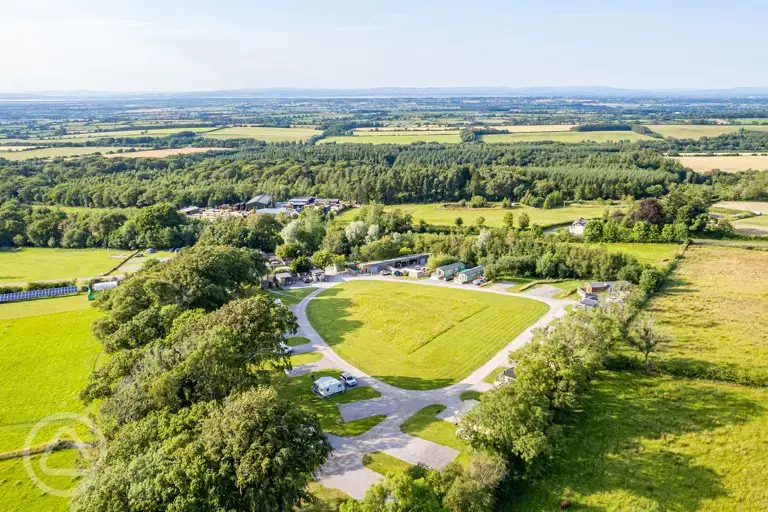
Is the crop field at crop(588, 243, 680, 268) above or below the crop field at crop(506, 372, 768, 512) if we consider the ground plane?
above

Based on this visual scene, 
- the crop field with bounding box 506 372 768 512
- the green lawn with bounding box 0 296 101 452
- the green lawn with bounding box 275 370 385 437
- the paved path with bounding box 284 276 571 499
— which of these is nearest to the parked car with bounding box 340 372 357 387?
the green lawn with bounding box 275 370 385 437

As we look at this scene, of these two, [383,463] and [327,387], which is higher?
[327,387]

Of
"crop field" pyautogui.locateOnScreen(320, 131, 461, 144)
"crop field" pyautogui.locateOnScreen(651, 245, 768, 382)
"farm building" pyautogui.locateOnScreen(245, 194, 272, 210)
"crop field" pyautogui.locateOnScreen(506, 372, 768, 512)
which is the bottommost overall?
"crop field" pyautogui.locateOnScreen(506, 372, 768, 512)

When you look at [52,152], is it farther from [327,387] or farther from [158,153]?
[327,387]

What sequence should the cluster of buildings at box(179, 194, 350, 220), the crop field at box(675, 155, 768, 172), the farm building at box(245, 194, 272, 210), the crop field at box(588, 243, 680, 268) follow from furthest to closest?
the crop field at box(675, 155, 768, 172), the farm building at box(245, 194, 272, 210), the cluster of buildings at box(179, 194, 350, 220), the crop field at box(588, 243, 680, 268)

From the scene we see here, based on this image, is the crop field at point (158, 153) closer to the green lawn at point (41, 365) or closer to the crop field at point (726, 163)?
the green lawn at point (41, 365)

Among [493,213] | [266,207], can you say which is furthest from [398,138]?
[493,213]

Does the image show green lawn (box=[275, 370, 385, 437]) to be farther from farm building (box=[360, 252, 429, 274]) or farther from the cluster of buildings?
the cluster of buildings
